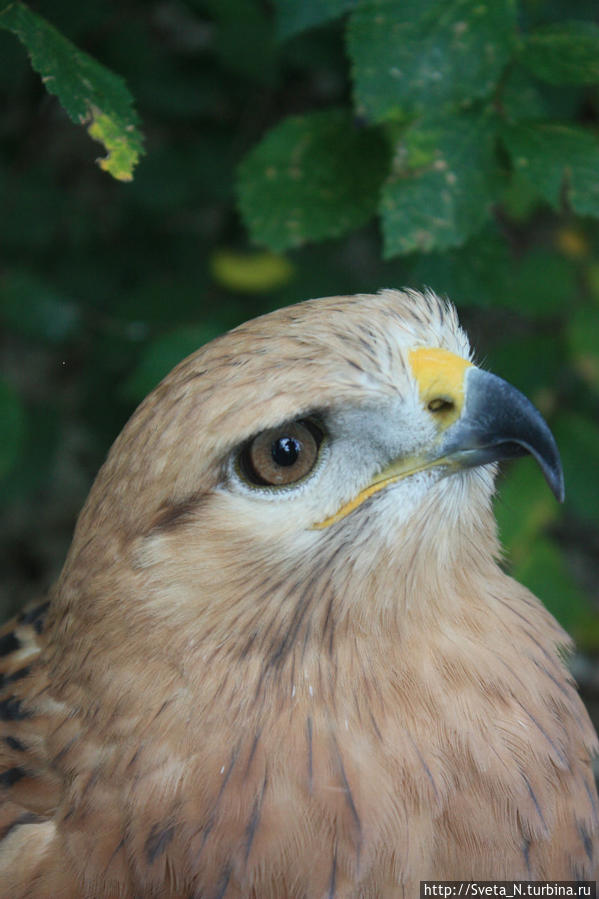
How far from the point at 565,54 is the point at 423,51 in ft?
1.21

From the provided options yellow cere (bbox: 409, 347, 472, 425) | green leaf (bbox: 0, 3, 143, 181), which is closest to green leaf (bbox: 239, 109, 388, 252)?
green leaf (bbox: 0, 3, 143, 181)

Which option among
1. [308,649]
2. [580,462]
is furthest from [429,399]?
[580,462]

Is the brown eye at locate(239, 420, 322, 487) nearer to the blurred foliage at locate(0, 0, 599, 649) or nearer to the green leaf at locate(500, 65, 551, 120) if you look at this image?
the blurred foliage at locate(0, 0, 599, 649)

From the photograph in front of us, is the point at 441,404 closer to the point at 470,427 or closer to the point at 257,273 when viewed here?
the point at 470,427

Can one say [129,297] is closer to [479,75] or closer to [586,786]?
[479,75]

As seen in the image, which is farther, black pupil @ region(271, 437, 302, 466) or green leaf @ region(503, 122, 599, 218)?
green leaf @ region(503, 122, 599, 218)

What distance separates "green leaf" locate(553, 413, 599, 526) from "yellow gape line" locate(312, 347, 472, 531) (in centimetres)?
159

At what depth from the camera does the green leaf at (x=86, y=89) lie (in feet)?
6.57

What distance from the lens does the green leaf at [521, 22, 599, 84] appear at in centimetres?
237

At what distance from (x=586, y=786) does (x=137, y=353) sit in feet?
7.28

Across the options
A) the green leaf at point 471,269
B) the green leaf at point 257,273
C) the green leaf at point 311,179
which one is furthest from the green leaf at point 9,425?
the green leaf at point 471,269

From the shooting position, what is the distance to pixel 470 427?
1.78 m

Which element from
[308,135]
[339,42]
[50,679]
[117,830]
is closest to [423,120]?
[308,135]

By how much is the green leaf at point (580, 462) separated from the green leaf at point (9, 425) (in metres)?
1.81
